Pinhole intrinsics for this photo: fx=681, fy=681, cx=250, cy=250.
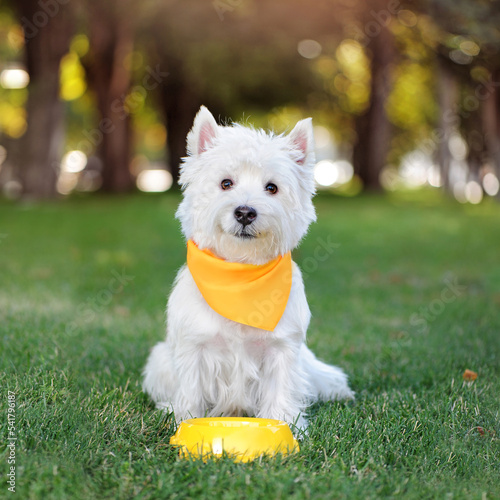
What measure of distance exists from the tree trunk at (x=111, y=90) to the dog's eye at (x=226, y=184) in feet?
65.2

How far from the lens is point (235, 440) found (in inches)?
132

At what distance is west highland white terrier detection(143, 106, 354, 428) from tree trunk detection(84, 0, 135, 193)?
64.8 ft

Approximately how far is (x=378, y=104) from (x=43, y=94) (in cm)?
1391

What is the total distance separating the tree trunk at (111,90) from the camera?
2400cm

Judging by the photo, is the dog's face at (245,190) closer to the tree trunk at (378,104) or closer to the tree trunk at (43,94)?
the tree trunk at (43,94)

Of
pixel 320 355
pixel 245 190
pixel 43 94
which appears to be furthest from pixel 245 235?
pixel 43 94

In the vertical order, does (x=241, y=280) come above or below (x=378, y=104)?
below

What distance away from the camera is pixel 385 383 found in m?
4.95

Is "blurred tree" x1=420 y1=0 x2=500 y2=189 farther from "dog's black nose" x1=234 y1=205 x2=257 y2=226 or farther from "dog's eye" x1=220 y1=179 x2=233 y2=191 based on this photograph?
"dog's black nose" x1=234 y1=205 x2=257 y2=226

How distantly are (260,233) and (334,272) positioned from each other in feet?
20.5

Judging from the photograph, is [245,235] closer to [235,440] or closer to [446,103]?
[235,440]

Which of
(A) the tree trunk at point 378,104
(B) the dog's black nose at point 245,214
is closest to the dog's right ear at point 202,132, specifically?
(B) the dog's black nose at point 245,214

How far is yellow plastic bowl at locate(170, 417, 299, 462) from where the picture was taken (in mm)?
3334

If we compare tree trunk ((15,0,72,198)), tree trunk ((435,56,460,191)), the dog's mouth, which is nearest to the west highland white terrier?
the dog's mouth
